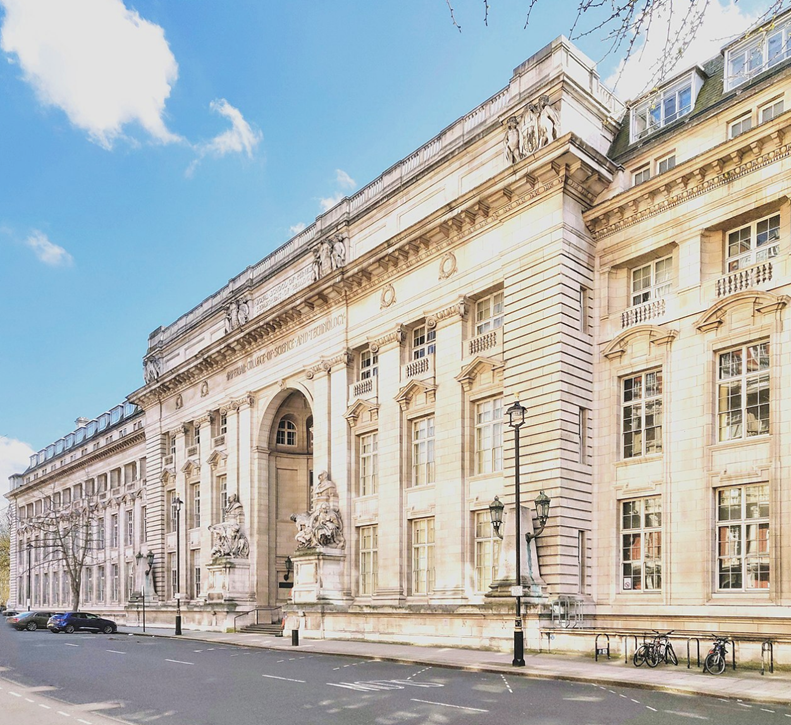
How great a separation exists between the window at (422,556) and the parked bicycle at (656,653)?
12.4 m

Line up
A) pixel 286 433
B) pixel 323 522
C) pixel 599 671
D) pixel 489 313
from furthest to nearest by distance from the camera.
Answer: pixel 286 433 < pixel 323 522 < pixel 489 313 < pixel 599 671

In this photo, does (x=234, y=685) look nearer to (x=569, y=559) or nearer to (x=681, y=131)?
(x=569, y=559)

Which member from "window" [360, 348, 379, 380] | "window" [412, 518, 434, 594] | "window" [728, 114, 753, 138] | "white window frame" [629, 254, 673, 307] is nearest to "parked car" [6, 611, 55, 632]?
"window" [360, 348, 379, 380]

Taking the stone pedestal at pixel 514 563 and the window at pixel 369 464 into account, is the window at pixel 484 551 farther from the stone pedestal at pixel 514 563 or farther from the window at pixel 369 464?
the window at pixel 369 464

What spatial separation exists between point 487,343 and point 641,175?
766 cm

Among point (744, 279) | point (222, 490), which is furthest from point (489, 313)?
point (222, 490)

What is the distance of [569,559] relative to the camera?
26.0 metres

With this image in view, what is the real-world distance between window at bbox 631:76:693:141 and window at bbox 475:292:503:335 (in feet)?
23.9

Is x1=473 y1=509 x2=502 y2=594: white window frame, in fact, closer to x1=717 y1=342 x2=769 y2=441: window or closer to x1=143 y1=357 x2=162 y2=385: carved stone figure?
x1=717 y1=342 x2=769 y2=441: window

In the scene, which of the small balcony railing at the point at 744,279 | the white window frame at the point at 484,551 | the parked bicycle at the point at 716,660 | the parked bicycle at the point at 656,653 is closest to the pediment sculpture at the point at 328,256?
the white window frame at the point at 484,551

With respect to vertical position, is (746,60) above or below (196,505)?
above

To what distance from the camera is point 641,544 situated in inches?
1026

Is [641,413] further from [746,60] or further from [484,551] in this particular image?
[746,60]

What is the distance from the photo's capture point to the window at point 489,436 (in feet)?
97.6
